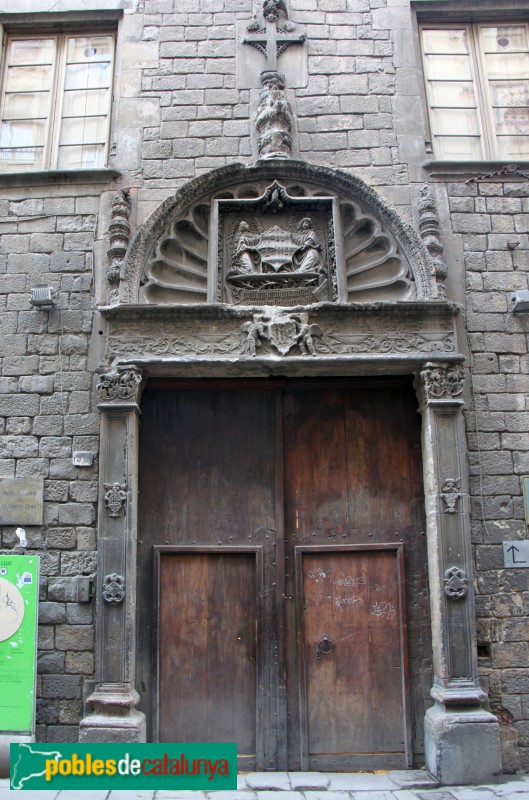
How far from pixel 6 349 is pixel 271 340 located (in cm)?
217

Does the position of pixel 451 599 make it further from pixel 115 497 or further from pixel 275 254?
pixel 275 254

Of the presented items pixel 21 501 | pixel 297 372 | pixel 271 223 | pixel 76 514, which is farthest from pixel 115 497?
pixel 271 223

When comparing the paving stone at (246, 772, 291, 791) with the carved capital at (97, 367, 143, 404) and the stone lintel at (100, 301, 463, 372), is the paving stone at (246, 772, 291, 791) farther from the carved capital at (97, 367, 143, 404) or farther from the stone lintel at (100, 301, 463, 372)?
the stone lintel at (100, 301, 463, 372)

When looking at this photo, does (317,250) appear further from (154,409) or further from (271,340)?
(154,409)

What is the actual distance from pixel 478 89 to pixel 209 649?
5.50 meters

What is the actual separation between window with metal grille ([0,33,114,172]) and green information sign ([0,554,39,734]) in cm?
354

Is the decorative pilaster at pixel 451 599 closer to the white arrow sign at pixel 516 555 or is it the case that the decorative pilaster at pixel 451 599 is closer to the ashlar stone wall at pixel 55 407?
the white arrow sign at pixel 516 555

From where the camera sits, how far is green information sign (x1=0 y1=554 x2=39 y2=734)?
4.77m

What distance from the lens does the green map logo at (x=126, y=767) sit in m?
4.54

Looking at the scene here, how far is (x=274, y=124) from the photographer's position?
6031 millimetres

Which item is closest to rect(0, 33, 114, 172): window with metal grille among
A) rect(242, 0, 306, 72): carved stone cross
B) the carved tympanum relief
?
the carved tympanum relief

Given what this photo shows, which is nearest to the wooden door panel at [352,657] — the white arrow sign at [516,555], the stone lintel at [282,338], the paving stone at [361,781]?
the paving stone at [361,781]

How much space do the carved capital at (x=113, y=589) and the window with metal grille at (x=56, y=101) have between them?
11.7ft

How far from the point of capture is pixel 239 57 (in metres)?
6.41
